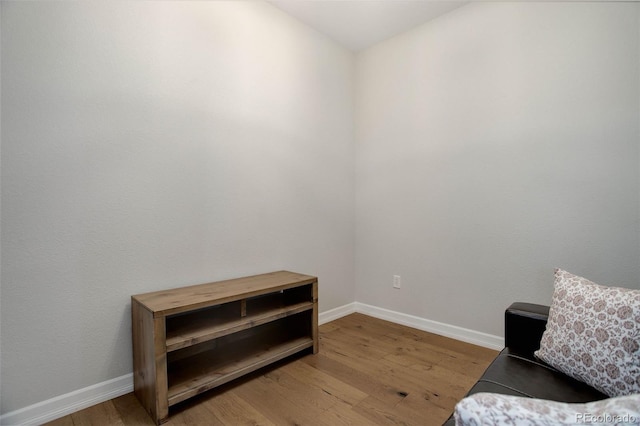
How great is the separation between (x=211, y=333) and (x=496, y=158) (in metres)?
2.26

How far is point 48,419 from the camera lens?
59.4 inches

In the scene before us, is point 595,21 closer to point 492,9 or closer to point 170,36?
point 492,9

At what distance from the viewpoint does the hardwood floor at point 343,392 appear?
1518 mm

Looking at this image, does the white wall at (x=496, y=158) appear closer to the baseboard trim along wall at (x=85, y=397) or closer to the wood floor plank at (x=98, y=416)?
the baseboard trim along wall at (x=85, y=397)

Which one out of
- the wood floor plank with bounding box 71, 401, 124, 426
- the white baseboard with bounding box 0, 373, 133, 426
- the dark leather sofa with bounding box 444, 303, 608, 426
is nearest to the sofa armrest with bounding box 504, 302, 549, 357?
the dark leather sofa with bounding box 444, 303, 608, 426

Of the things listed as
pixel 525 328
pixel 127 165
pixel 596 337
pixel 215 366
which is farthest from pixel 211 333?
pixel 596 337

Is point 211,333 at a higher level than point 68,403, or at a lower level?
higher

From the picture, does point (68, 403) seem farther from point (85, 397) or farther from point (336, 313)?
point (336, 313)

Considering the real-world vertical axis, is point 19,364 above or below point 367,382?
above

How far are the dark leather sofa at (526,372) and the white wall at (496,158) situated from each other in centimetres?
78

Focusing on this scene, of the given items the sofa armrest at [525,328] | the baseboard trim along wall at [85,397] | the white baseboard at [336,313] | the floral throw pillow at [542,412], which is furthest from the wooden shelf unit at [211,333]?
the floral throw pillow at [542,412]

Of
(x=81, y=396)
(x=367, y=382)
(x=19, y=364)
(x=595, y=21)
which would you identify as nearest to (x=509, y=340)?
(x=367, y=382)

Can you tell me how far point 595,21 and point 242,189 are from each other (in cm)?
252

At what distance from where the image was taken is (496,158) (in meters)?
2.32
